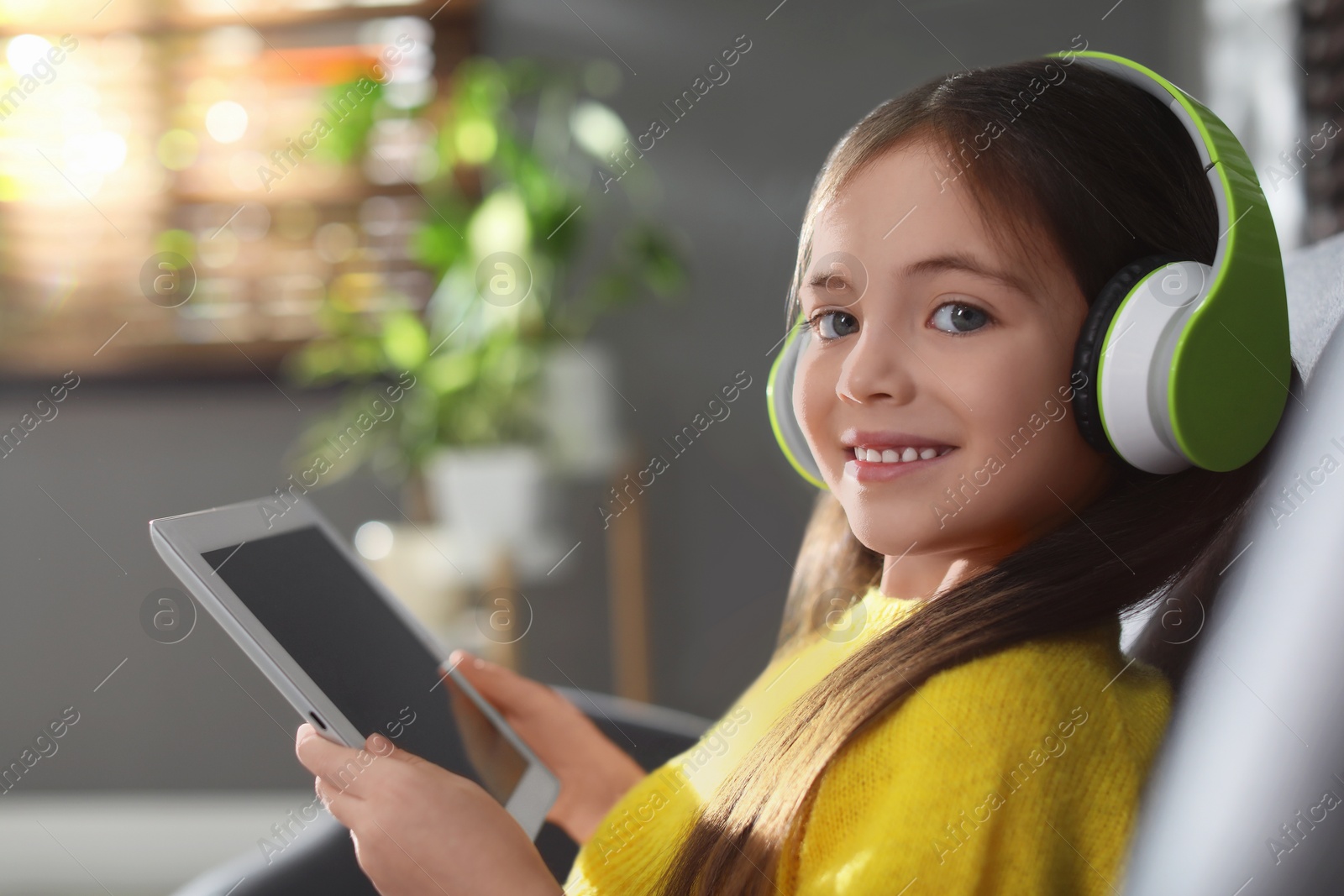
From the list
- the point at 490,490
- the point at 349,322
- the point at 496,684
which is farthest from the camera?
the point at 349,322

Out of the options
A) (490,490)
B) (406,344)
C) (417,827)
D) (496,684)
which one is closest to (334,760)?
(417,827)

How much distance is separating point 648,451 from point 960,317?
174 cm

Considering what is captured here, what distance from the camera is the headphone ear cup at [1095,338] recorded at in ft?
1.64

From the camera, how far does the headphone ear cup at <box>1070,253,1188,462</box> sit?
0.50m

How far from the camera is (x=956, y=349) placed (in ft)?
1.67

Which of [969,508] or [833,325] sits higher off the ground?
[833,325]

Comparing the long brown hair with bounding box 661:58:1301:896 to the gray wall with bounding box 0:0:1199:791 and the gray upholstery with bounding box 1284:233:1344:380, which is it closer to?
the gray upholstery with bounding box 1284:233:1344:380

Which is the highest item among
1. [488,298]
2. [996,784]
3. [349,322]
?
[349,322]

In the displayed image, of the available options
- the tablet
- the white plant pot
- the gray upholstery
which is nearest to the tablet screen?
the tablet

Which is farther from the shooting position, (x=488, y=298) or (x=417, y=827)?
(x=488, y=298)

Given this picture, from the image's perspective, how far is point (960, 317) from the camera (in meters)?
0.52

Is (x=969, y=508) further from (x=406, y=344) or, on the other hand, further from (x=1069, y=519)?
(x=406, y=344)

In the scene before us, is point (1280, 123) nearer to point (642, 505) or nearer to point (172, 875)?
point (642, 505)

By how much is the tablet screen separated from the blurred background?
4.16ft
